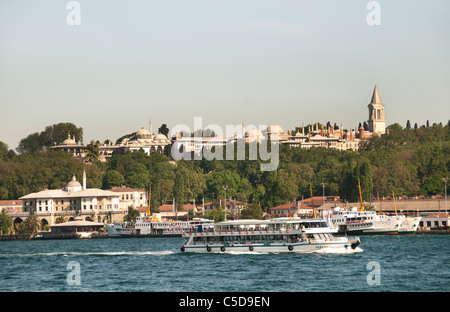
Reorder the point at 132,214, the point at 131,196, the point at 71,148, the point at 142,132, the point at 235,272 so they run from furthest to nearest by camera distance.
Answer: the point at 142,132 → the point at 71,148 → the point at 131,196 → the point at 132,214 → the point at 235,272

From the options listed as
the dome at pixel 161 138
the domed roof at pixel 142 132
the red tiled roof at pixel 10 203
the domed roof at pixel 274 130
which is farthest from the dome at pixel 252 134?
the red tiled roof at pixel 10 203

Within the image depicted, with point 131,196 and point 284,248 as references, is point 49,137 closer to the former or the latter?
point 131,196

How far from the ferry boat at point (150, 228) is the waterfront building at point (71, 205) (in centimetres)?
1252

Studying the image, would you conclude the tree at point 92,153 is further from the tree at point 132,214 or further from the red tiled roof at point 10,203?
the tree at point 132,214

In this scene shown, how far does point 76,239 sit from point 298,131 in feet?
353

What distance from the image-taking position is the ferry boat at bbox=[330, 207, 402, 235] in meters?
76.3

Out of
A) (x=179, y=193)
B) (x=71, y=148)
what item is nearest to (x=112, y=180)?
(x=179, y=193)

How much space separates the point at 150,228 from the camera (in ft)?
289

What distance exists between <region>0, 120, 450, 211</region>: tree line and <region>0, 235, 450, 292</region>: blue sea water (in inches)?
2010

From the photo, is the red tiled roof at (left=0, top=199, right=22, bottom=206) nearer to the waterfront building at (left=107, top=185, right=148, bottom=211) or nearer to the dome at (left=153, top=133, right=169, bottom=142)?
the waterfront building at (left=107, top=185, right=148, bottom=211)

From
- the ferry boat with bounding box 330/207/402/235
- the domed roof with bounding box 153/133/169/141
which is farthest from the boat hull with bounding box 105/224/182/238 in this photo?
the domed roof with bounding box 153/133/169/141

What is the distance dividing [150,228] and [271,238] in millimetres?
42967
